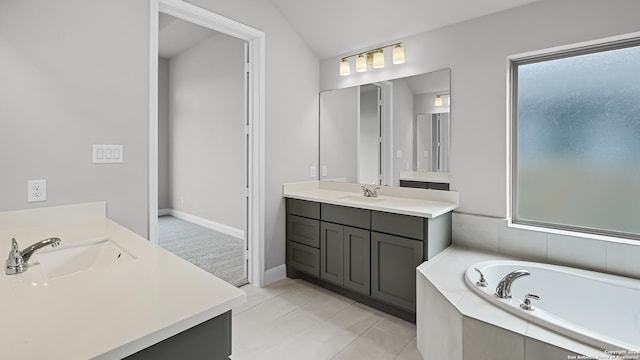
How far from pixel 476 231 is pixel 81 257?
249 centimetres

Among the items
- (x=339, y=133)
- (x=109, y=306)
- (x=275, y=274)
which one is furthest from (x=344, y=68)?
(x=109, y=306)

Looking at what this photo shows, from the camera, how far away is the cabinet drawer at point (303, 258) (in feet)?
9.62

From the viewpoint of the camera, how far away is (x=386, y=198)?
9.59 feet

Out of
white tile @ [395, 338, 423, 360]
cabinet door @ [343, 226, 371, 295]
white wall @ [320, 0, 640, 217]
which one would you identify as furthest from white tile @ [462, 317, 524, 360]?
white wall @ [320, 0, 640, 217]

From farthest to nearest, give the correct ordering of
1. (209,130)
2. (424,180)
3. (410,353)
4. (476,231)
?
(209,130)
(424,180)
(476,231)
(410,353)

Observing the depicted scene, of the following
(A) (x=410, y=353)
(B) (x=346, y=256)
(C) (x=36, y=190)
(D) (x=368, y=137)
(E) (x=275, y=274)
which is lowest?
(A) (x=410, y=353)

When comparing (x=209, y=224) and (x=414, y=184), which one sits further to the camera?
(x=209, y=224)

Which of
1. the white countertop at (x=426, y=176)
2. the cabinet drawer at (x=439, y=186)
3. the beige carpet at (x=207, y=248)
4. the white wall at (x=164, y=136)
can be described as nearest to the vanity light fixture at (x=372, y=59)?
the white countertop at (x=426, y=176)

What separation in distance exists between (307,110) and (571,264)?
254 centimetres

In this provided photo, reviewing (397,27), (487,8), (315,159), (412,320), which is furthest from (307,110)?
(412,320)

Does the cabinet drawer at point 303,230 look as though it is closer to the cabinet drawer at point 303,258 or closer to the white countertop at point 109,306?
the cabinet drawer at point 303,258

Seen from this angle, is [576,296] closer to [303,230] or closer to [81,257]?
[303,230]

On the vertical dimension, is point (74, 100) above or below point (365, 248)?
above

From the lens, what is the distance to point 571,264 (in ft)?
6.78
